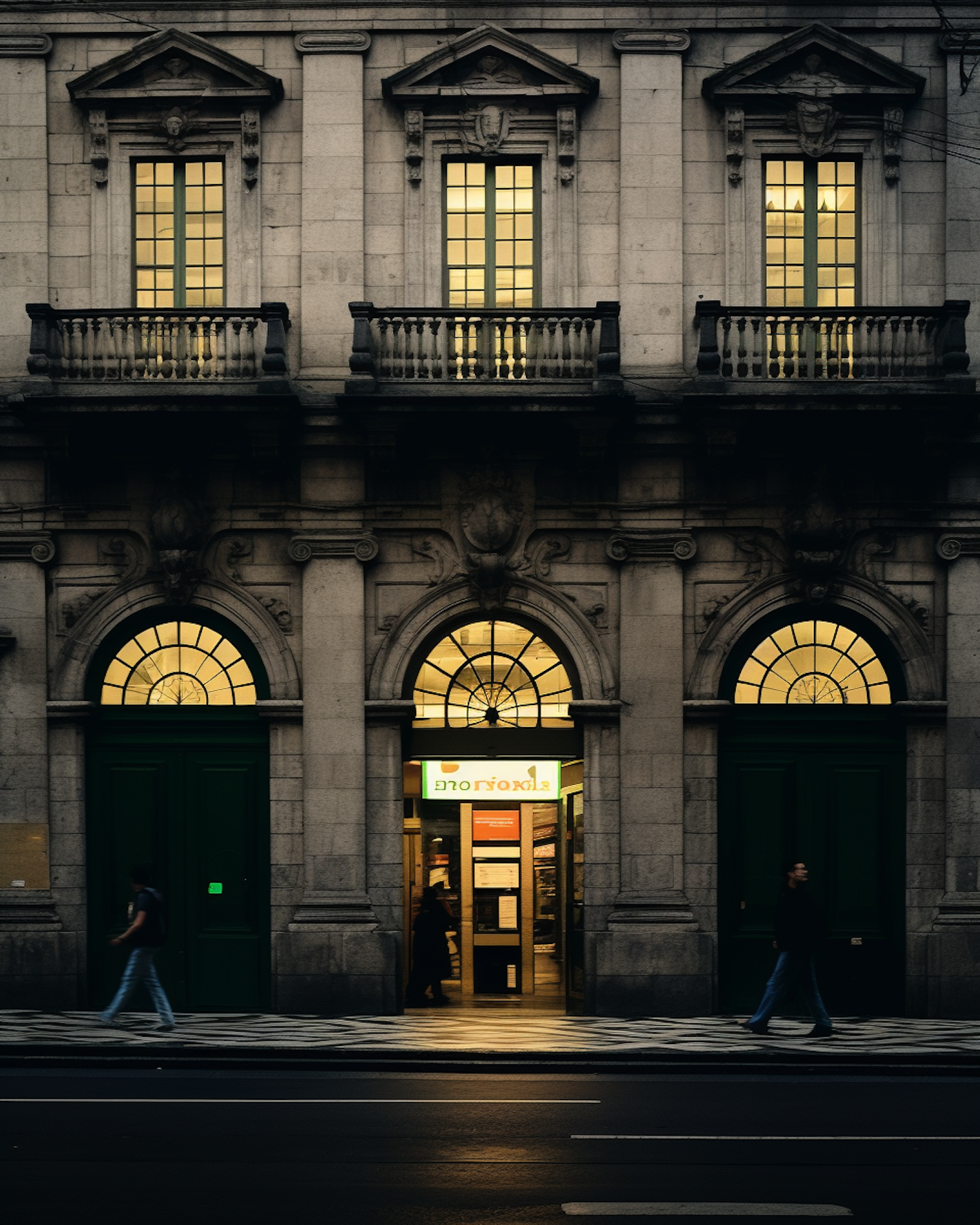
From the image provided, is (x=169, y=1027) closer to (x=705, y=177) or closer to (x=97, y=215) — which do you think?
(x=97, y=215)

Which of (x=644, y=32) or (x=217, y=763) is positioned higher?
(x=644, y=32)

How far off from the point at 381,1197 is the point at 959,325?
13.5m

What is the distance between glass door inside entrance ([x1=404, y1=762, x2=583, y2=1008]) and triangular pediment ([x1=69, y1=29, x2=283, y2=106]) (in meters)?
9.40

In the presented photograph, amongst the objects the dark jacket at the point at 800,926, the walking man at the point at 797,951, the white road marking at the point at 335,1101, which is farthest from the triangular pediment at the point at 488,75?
the white road marking at the point at 335,1101

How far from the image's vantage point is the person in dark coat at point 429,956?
2048 centimetres

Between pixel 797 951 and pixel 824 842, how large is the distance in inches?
108

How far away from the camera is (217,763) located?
789 inches

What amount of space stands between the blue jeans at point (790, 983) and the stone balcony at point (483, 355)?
682 centimetres

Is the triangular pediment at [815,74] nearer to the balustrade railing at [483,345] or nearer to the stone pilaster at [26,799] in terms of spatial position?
the balustrade railing at [483,345]

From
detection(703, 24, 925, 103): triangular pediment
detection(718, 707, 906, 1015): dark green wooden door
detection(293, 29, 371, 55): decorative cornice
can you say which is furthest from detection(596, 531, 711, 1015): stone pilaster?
detection(293, 29, 371, 55): decorative cornice

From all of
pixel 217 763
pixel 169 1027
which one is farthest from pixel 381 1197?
pixel 217 763

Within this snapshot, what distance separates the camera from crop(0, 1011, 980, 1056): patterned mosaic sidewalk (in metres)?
16.3

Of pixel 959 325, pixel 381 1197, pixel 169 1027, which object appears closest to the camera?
pixel 381 1197

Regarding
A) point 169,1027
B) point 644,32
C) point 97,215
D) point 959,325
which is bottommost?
point 169,1027
